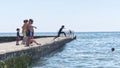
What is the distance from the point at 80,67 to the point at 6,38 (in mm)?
33115

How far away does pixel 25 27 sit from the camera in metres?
28.0

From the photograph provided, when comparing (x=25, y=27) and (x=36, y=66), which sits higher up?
(x=25, y=27)

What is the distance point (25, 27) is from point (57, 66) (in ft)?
11.9

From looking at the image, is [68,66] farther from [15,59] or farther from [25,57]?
[15,59]

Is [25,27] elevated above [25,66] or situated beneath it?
elevated above

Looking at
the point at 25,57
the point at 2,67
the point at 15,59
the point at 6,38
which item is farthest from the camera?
the point at 6,38

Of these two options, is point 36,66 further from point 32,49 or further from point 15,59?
point 15,59

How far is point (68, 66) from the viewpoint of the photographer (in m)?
28.1

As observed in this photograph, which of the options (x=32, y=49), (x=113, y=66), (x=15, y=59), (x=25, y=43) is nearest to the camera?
(x=15, y=59)

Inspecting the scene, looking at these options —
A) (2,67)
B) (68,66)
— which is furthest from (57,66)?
(2,67)

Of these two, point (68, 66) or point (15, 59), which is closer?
point (15, 59)

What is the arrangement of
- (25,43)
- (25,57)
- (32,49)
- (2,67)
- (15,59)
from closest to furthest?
1. (2,67)
2. (15,59)
3. (25,57)
4. (32,49)
5. (25,43)

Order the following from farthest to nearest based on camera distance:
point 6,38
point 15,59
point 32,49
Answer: point 6,38, point 32,49, point 15,59

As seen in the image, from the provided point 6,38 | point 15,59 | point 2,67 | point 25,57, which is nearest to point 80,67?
point 25,57
